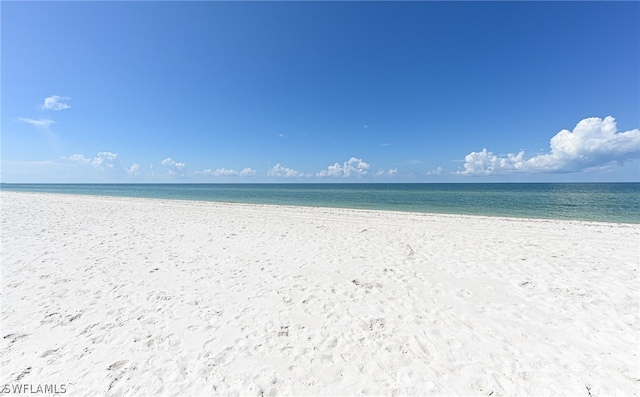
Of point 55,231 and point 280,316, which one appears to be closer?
point 280,316

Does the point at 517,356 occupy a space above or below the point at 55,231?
below

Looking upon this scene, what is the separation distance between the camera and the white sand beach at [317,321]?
3449 millimetres

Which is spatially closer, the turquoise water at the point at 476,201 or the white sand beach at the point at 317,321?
the white sand beach at the point at 317,321

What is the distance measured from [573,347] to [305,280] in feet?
16.8

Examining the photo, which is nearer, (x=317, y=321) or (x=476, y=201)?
(x=317, y=321)

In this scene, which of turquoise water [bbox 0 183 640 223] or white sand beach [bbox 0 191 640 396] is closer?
white sand beach [bbox 0 191 640 396]

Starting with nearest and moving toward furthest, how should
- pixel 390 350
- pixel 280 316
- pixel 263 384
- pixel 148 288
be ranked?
pixel 263 384 → pixel 390 350 → pixel 280 316 → pixel 148 288

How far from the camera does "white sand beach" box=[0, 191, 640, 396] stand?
3.45 m

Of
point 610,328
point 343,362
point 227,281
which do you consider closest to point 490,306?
point 610,328

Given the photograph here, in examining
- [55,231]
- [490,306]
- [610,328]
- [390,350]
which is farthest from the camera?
[55,231]

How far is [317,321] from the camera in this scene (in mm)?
4801

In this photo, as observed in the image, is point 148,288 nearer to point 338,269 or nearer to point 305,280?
point 305,280

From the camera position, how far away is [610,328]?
15.1 feet

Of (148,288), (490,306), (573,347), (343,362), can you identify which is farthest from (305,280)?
(573,347)
